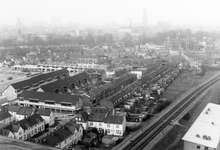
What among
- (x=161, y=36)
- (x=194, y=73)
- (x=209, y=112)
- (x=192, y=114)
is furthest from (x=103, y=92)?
(x=161, y=36)

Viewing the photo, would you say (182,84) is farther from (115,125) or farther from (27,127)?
(27,127)

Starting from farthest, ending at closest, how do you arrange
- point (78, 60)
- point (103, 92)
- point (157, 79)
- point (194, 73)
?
1. point (78, 60)
2. point (194, 73)
3. point (157, 79)
4. point (103, 92)

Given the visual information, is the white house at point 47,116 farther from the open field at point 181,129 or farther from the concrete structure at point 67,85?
the open field at point 181,129

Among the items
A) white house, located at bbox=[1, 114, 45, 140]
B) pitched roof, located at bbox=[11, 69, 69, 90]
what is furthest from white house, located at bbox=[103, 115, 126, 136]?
pitched roof, located at bbox=[11, 69, 69, 90]

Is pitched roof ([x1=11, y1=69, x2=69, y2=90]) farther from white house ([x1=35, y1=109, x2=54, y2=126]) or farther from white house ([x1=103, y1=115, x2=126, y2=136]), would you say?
white house ([x1=103, y1=115, x2=126, y2=136])

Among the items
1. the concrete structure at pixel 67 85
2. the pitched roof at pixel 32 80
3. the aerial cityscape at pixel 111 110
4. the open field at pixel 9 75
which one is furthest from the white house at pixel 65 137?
the open field at pixel 9 75

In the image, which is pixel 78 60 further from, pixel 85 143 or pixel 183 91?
pixel 85 143
